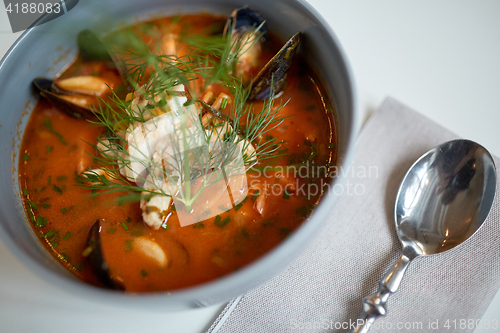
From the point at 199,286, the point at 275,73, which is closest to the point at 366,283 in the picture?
the point at 199,286

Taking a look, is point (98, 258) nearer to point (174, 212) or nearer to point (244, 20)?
point (174, 212)

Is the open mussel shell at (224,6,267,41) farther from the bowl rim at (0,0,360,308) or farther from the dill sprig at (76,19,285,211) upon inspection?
the bowl rim at (0,0,360,308)

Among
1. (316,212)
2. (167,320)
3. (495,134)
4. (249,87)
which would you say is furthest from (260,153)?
(495,134)

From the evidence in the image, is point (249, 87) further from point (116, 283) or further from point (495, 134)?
point (495, 134)

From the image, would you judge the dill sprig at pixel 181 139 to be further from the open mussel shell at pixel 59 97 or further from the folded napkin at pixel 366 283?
the folded napkin at pixel 366 283

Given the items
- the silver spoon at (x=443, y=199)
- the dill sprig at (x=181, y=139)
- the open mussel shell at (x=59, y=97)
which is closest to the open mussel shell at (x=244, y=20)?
the dill sprig at (x=181, y=139)
